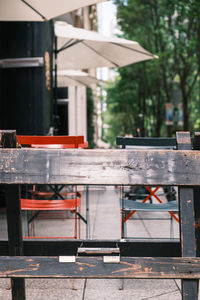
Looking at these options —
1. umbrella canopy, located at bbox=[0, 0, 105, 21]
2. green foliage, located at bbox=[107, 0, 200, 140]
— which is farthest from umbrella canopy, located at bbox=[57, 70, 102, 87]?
umbrella canopy, located at bbox=[0, 0, 105, 21]

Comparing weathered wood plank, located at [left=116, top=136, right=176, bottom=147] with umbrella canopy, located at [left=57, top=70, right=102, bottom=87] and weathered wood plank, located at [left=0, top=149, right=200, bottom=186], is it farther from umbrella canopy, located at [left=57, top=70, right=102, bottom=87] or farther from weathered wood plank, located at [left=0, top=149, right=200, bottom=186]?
umbrella canopy, located at [left=57, top=70, right=102, bottom=87]

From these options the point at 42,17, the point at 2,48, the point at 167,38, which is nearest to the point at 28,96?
the point at 2,48

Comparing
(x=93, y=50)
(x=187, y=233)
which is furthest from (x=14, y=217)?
(x=93, y=50)

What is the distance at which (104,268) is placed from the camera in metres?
1.82

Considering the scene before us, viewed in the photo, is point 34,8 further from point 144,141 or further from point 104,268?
point 104,268

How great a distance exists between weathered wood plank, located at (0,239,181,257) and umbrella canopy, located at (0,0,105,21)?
3.42 meters

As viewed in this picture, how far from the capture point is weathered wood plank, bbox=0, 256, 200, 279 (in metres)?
1.81

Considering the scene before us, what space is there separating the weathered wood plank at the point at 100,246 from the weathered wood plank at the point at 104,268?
68 centimetres

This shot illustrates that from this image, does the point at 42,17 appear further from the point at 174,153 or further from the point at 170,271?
the point at 170,271

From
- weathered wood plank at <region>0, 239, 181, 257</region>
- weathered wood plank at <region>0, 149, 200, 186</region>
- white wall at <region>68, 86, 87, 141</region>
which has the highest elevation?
white wall at <region>68, 86, 87, 141</region>

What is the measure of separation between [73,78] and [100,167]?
10.6 meters

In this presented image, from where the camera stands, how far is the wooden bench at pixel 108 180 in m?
1.81

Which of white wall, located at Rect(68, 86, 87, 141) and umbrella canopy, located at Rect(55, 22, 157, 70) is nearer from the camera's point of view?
umbrella canopy, located at Rect(55, 22, 157, 70)

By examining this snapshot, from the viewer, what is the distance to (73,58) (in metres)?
10.1
